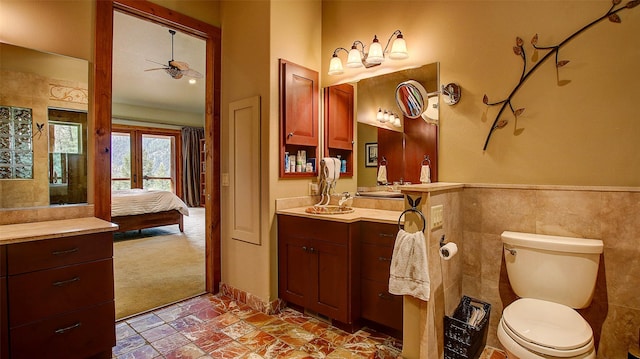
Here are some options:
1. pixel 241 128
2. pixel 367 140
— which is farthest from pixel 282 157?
pixel 367 140

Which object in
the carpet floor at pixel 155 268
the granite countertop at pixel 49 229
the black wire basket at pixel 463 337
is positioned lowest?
the carpet floor at pixel 155 268

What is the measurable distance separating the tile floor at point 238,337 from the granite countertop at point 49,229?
873 millimetres

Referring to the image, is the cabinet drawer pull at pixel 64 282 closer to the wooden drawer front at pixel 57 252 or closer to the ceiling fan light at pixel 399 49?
the wooden drawer front at pixel 57 252

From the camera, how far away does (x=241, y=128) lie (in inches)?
113

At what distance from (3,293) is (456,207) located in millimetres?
2627

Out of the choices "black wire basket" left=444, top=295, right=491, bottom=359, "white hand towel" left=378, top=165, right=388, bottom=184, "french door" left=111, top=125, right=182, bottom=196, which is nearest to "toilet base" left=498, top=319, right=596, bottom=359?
"black wire basket" left=444, top=295, right=491, bottom=359

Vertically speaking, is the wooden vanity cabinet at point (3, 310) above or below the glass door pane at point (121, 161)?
below

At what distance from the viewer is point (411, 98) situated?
251 centimetres

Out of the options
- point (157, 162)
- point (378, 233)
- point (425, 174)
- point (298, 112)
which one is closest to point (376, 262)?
point (378, 233)

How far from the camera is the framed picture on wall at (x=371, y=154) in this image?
2832mm

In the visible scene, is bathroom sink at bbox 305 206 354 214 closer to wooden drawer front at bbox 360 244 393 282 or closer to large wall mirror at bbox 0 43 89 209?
wooden drawer front at bbox 360 244 393 282

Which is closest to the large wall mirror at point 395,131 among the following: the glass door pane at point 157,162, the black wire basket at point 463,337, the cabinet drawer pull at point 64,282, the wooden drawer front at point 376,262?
the wooden drawer front at point 376,262

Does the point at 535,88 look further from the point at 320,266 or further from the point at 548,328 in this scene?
the point at 320,266

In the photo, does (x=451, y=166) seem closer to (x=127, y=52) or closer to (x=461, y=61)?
(x=461, y=61)
